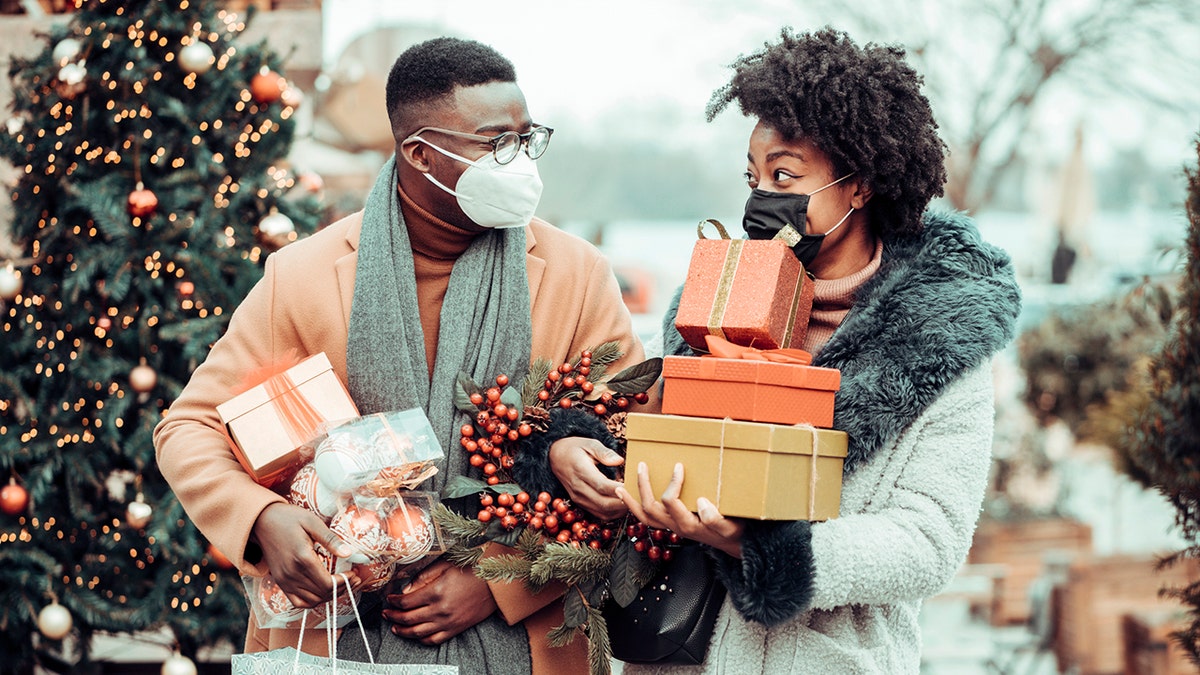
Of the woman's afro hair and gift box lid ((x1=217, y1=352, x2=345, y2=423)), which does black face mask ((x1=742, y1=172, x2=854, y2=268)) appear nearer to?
the woman's afro hair

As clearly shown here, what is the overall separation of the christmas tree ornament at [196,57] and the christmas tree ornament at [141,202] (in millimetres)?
456

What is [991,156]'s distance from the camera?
11469 mm

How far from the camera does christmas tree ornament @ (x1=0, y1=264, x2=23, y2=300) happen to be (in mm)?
3912

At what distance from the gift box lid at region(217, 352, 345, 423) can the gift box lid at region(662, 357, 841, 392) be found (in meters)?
0.79

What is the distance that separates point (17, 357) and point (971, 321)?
10.9ft

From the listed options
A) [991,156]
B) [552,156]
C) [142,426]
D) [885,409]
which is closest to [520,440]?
[885,409]

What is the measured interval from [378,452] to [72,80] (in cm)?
240

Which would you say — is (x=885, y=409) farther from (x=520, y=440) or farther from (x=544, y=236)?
(x=544, y=236)

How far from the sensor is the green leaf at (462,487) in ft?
7.56

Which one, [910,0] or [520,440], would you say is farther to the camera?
[910,0]

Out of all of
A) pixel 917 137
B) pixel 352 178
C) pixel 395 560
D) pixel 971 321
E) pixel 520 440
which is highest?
pixel 917 137

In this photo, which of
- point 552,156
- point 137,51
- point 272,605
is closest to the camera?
point 272,605

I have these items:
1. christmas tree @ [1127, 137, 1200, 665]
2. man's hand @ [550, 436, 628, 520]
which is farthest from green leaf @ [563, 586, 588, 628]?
christmas tree @ [1127, 137, 1200, 665]

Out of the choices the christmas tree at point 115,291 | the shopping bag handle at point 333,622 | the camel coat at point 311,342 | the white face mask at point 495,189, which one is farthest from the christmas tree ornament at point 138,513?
the white face mask at point 495,189
